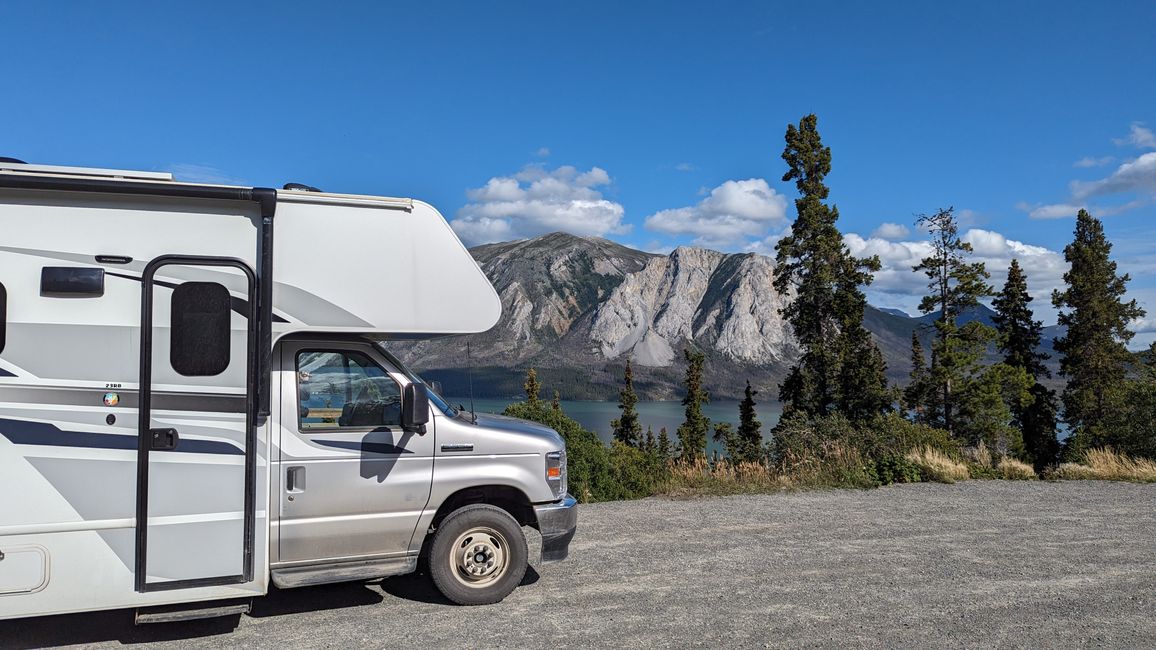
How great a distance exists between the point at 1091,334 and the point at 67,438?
192 feet

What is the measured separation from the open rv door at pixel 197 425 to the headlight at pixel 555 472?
2.34m

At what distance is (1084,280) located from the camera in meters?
52.2

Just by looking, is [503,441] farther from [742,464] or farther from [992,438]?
[992,438]

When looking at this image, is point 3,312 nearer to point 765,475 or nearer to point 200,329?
point 200,329

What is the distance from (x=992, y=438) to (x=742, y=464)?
112 ft

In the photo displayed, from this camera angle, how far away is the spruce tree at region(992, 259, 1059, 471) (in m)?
53.7

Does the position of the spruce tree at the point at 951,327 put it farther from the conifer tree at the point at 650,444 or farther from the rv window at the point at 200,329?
the rv window at the point at 200,329

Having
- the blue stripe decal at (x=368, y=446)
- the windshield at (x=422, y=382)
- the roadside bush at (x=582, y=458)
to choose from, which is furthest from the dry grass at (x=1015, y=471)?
Answer: the blue stripe decal at (x=368, y=446)

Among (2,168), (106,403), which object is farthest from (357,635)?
(2,168)

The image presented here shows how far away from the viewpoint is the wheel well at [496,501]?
269 inches

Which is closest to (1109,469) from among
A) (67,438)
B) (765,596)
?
(765,596)

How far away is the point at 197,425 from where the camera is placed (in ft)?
19.1

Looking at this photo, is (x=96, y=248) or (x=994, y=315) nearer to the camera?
(x=96, y=248)

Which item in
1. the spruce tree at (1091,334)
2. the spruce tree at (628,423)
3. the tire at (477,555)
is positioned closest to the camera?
the tire at (477,555)
